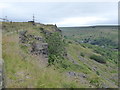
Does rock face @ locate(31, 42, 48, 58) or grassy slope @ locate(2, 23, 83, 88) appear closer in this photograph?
grassy slope @ locate(2, 23, 83, 88)

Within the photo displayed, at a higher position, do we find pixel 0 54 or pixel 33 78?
pixel 0 54

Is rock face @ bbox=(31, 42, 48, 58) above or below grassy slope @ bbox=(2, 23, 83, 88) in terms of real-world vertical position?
above

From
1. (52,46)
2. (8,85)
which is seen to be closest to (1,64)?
(8,85)

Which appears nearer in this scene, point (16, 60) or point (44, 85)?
point (44, 85)

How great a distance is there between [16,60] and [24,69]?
1181 mm

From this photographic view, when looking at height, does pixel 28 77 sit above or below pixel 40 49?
below

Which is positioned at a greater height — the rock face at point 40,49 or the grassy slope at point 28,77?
the rock face at point 40,49

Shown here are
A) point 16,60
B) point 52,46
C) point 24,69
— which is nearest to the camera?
point 24,69

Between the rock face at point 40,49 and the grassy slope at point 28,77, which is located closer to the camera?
the grassy slope at point 28,77

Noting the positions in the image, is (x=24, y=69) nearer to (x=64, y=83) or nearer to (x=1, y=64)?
(x=1, y=64)

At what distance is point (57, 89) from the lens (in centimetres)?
781

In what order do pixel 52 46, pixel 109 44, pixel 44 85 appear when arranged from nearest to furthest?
1. pixel 44 85
2. pixel 52 46
3. pixel 109 44

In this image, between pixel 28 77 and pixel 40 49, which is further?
pixel 40 49

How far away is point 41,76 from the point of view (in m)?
8.80
